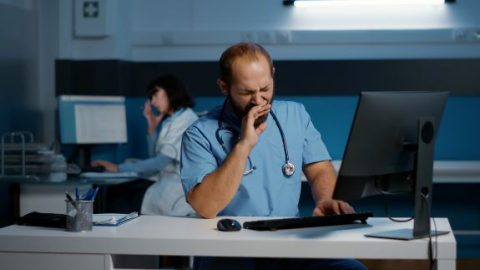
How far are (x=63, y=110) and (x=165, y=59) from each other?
93 cm

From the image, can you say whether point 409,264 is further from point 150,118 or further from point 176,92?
point 150,118

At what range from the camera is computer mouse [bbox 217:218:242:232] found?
2.37 meters

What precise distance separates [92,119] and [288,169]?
3016mm

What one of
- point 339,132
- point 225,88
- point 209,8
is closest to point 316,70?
point 339,132

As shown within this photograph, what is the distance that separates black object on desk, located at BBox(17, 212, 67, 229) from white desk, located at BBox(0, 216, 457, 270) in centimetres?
4

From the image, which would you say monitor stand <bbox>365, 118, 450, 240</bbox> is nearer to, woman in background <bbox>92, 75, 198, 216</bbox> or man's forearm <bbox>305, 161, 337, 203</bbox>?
man's forearm <bbox>305, 161, 337, 203</bbox>

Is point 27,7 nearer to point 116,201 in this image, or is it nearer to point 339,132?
point 116,201

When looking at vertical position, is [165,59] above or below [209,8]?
below

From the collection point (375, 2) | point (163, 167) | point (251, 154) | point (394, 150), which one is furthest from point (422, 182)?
point (375, 2)

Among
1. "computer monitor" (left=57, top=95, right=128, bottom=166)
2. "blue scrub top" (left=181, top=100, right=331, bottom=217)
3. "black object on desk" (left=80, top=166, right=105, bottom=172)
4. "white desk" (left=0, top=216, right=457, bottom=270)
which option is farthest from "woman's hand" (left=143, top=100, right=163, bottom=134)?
"white desk" (left=0, top=216, right=457, bottom=270)

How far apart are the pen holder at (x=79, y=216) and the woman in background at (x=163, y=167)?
2.53 m

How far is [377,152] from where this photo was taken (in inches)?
89.1

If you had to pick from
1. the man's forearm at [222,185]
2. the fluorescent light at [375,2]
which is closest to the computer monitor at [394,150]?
the man's forearm at [222,185]

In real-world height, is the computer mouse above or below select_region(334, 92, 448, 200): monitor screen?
below
